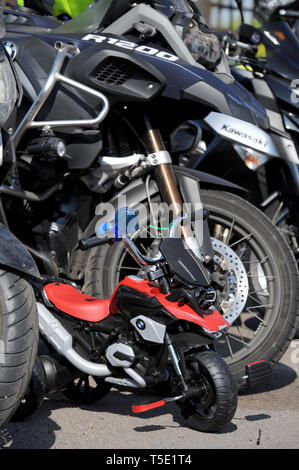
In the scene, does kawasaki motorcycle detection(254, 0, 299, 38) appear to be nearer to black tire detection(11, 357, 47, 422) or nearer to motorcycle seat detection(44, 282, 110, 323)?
motorcycle seat detection(44, 282, 110, 323)

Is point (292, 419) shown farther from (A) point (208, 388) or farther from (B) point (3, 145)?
(B) point (3, 145)

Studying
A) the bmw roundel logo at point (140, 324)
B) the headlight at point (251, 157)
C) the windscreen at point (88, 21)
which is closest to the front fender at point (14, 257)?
the bmw roundel logo at point (140, 324)

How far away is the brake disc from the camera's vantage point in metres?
4.27

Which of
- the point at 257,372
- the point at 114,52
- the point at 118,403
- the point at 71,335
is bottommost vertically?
the point at 118,403

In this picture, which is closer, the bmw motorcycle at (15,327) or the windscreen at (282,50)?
the bmw motorcycle at (15,327)

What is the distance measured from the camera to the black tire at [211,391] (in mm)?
3328

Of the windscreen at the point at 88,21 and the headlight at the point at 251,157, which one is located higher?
the windscreen at the point at 88,21

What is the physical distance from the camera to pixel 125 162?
4320mm

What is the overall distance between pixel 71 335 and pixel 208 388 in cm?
70

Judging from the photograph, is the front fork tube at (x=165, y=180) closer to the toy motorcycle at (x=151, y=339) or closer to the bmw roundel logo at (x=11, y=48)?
the toy motorcycle at (x=151, y=339)

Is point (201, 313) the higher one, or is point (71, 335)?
point (201, 313)

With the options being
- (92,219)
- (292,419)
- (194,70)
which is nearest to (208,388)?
(292,419)

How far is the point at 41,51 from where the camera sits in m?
4.14

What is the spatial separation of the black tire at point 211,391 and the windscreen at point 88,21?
1.94m
